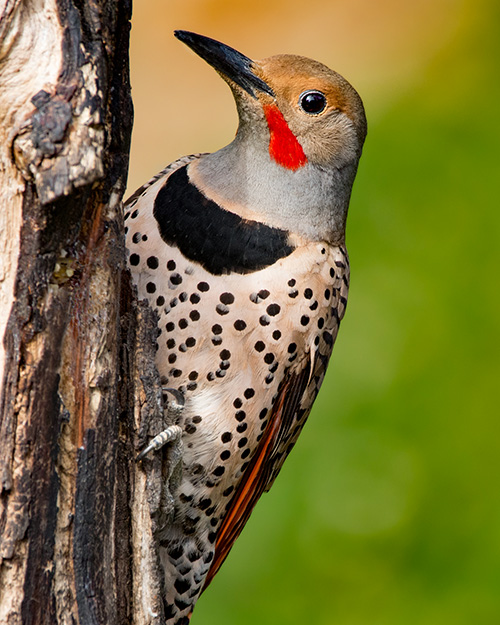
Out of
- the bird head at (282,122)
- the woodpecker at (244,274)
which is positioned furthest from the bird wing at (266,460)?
the bird head at (282,122)

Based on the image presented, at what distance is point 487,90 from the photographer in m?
4.93

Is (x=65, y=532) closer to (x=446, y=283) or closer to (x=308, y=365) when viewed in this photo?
(x=308, y=365)

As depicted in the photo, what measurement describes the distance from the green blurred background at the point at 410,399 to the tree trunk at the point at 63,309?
2.11 meters

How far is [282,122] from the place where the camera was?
2.88 m

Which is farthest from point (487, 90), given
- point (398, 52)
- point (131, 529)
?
point (131, 529)

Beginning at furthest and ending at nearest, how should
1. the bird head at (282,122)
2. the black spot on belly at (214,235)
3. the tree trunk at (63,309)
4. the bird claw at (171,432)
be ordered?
the bird head at (282,122), the black spot on belly at (214,235), the bird claw at (171,432), the tree trunk at (63,309)

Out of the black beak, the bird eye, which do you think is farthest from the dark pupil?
the black beak

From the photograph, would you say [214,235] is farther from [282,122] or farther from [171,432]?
[171,432]

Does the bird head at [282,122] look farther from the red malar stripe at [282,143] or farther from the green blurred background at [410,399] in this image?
the green blurred background at [410,399]

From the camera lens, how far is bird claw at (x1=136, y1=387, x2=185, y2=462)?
7.91 feet

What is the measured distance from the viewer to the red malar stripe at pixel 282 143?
287 centimetres

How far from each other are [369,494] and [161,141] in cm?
240

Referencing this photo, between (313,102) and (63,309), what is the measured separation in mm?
1233

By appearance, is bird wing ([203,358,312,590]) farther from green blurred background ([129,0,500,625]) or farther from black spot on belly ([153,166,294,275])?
green blurred background ([129,0,500,625])
